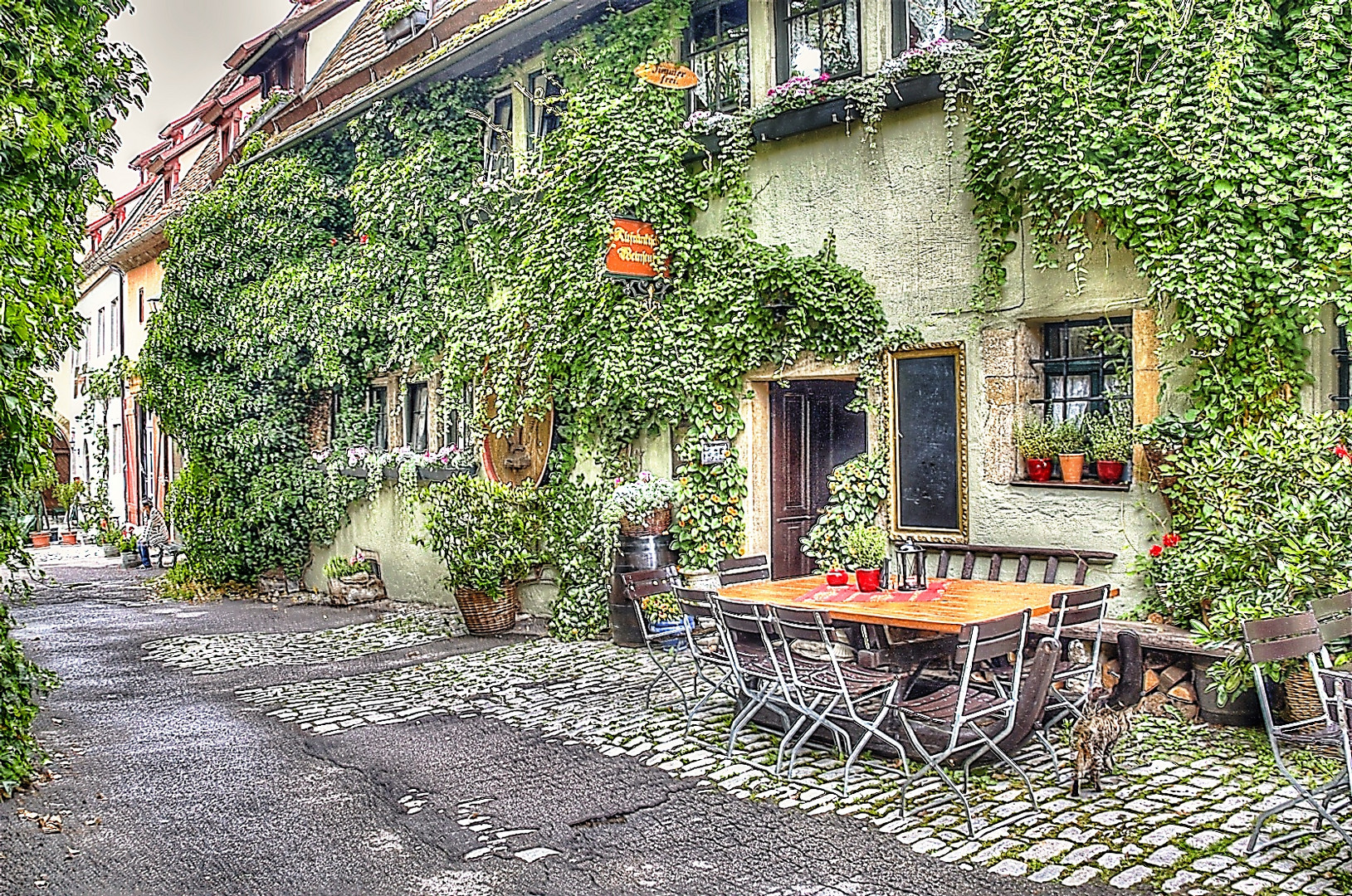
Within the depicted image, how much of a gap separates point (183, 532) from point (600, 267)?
9028 millimetres

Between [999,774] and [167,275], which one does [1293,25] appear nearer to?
[999,774]

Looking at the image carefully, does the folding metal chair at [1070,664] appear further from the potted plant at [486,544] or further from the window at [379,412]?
the window at [379,412]

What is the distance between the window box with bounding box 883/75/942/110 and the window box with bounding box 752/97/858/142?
333 millimetres

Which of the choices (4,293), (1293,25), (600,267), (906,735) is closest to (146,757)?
(4,293)

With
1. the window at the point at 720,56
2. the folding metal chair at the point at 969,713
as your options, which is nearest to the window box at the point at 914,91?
the window at the point at 720,56

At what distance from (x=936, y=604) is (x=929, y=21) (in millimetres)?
4642

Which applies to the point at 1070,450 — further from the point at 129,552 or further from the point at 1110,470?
the point at 129,552

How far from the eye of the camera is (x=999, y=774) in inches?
232

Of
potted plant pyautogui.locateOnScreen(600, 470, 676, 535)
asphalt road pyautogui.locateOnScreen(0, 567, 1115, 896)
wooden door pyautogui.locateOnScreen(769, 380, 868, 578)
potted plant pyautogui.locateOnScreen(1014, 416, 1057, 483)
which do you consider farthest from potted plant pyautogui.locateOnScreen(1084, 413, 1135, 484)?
potted plant pyautogui.locateOnScreen(600, 470, 676, 535)

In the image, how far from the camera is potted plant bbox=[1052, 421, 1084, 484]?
8039 millimetres

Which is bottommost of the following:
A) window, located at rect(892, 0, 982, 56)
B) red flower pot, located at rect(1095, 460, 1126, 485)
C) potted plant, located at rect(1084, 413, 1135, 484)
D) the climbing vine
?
red flower pot, located at rect(1095, 460, 1126, 485)

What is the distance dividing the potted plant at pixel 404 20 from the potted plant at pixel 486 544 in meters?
5.76

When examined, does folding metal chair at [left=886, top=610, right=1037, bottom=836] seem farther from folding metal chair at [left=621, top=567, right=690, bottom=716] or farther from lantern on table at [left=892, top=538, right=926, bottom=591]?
folding metal chair at [left=621, top=567, right=690, bottom=716]

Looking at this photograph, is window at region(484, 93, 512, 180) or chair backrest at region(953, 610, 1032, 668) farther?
window at region(484, 93, 512, 180)
